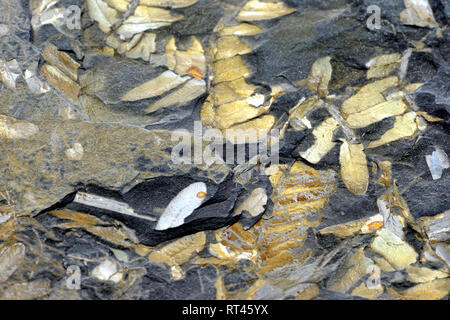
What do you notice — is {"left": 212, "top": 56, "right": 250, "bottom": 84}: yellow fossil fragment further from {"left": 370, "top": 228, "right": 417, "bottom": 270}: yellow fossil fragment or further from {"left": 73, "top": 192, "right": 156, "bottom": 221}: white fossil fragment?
{"left": 370, "top": 228, "right": 417, "bottom": 270}: yellow fossil fragment

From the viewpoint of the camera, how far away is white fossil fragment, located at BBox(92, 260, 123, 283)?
1297 mm

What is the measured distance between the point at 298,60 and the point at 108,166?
1.38 feet

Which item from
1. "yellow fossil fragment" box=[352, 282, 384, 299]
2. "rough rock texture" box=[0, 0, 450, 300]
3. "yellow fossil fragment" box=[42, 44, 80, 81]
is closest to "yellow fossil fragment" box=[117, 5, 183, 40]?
"rough rock texture" box=[0, 0, 450, 300]

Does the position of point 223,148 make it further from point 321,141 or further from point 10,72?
point 10,72

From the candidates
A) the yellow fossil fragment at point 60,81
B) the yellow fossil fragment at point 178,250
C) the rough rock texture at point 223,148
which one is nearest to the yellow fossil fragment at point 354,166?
the rough rock texture at point 223,148

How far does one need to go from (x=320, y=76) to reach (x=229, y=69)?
0.18m

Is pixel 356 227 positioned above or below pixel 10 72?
below

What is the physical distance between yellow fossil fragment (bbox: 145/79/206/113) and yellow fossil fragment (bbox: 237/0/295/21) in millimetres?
148

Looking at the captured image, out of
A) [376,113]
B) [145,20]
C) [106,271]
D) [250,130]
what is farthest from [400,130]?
[106,271]

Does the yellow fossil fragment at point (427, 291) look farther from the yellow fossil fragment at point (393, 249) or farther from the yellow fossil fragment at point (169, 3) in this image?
the yellow fossil fragment at point (169, 3)

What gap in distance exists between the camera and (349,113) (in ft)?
4.14

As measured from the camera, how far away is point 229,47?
1.21 meters

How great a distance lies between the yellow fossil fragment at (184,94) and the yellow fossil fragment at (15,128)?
0.81ft
